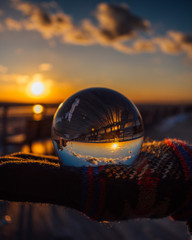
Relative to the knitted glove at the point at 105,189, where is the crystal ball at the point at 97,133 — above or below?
above

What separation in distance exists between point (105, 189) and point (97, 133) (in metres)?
A: 0.40

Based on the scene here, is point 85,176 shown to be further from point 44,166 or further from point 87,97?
point 87,97

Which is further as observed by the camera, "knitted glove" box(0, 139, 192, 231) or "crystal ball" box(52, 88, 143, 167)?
"crystal ball" box(52, 88, 143, 167)

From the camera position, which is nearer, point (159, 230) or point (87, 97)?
point (87, 97)

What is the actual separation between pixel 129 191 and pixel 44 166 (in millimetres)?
477

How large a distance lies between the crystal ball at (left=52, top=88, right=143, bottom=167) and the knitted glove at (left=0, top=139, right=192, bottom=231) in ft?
0.66

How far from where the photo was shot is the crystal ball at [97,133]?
1.28m

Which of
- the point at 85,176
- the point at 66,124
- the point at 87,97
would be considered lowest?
the point at 85,176

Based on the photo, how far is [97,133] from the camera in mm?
1293

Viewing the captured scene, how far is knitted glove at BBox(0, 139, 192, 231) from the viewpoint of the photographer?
0.98 m

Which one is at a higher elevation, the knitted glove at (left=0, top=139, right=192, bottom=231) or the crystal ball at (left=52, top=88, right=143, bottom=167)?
the crystal ball at (left=52, top=88, right=143, bottom=167)

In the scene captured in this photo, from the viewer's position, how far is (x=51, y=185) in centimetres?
98

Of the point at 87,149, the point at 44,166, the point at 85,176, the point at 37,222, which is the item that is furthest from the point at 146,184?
the point at 37,222

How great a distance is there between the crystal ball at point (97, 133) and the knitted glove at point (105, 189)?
0.20 meters
